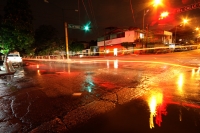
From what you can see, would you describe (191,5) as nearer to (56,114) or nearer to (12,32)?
(56,114)

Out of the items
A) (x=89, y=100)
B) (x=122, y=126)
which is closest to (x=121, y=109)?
(x=122, y=126)

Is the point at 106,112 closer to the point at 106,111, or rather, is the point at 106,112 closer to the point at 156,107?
the point at 106,111

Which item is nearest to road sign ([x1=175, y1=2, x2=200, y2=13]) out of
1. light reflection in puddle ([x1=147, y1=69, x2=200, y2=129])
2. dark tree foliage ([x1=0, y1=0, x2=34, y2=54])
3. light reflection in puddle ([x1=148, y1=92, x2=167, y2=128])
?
light reflection in puddle ([x1=147, y1=69, x2=200, y2=129])

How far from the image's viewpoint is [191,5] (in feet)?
42.1

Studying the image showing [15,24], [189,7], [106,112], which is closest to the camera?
[106,112]

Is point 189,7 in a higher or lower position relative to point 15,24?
higher

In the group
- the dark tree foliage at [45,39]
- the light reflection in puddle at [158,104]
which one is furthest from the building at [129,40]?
the light reflection in puddle at [158,104]

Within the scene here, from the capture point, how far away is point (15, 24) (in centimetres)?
1562

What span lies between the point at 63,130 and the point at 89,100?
5.65 ft

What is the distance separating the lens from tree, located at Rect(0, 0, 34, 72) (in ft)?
51.0

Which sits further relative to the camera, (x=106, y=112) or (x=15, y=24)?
(x=15, y=24)

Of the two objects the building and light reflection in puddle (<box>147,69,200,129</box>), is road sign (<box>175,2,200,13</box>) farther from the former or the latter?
the building

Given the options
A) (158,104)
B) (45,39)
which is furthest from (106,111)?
(45,39)

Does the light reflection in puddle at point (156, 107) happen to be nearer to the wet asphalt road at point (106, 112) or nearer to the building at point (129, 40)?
the wet asphalt road at point (106, 112)
